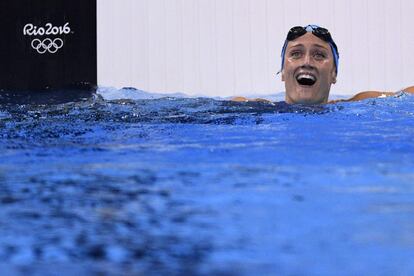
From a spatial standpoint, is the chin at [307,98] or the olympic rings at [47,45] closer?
the chin at [307,98]

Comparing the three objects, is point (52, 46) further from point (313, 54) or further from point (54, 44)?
point (313, 54)

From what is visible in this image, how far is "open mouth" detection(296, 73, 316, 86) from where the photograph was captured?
19.4 ft

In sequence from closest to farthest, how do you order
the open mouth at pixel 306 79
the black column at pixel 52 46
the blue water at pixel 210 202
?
the blue water at pixel 210 202, the open mouth at pixel 306 79, the black column at pixel 52 46

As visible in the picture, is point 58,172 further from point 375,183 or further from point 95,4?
point 95,4

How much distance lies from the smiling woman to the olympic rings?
4044 millimetres

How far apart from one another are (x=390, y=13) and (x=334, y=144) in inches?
186

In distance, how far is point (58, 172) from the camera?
2.84 metres

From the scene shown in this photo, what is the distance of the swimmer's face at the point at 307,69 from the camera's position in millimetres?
5941

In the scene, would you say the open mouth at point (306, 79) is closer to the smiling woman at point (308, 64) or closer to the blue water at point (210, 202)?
the smiling woman at point (308, 64)

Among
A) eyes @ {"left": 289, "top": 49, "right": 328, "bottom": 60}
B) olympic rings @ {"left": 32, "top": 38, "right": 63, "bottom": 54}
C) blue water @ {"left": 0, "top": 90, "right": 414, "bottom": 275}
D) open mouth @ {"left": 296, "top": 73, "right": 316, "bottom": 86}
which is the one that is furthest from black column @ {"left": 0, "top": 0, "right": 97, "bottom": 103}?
blue water @ {"left": 0, "top": 90, "right": 414, "bottom": 275}

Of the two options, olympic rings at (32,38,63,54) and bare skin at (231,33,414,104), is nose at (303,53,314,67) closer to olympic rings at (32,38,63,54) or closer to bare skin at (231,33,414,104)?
bare skin at (231,33,414,104)

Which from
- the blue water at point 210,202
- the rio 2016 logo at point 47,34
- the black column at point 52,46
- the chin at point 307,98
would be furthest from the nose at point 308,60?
the rio 2016 logo at point 47,34

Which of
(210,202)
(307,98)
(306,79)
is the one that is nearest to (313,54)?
(306,79)

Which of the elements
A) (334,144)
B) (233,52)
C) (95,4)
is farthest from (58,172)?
(95,4)
